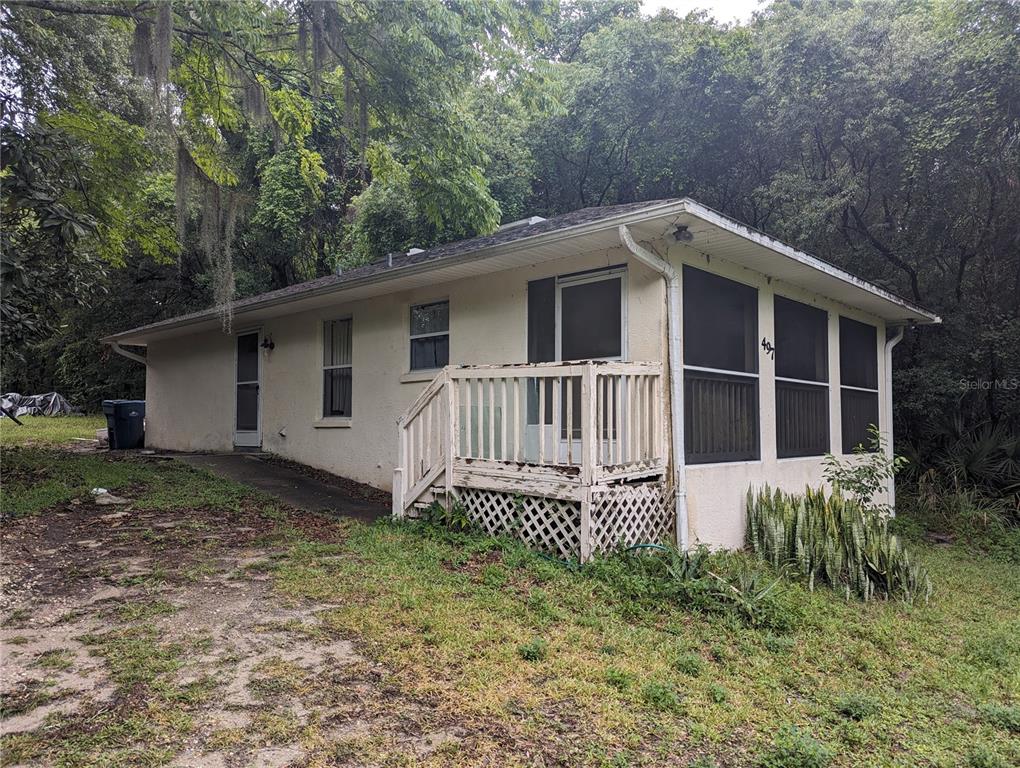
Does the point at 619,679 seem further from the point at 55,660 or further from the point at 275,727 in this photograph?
the point at 55,660

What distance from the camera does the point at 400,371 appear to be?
8172 mm

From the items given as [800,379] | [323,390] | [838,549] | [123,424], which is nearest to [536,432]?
[838,549]

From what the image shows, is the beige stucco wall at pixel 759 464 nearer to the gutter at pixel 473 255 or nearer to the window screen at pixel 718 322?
the window screen at pixel 718 322

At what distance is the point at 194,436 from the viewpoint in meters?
12.1

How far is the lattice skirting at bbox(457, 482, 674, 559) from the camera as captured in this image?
507 cm

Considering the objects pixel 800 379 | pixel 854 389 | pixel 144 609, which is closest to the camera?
pixel 144 609

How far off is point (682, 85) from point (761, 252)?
870 cm

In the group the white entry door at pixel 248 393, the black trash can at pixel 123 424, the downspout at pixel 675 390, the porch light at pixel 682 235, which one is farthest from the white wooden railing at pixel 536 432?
the black trash can at pixel 123 424

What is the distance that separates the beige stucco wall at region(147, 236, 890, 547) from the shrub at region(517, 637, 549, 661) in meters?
2.73

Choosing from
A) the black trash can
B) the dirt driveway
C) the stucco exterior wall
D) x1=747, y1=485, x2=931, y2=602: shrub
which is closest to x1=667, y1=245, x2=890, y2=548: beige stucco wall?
x1=747, y1=485, x2=931, y2=602: shrub

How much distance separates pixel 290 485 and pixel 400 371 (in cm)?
198

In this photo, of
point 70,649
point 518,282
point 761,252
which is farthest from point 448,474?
point 761,252

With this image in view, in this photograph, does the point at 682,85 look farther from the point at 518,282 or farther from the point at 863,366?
the point at 518,282

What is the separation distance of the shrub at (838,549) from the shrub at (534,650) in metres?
2.76
